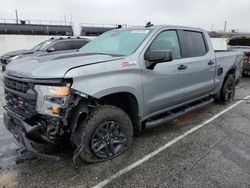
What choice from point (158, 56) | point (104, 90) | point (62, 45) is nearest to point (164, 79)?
point (158, 56)

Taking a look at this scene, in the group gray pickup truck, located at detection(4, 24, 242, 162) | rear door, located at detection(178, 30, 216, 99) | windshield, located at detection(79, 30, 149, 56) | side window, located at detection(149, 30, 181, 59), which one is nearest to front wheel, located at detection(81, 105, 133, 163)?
gray pickup truck, located at detection(4, 24, 242, 162)

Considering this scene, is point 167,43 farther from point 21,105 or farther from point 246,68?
point 246,68

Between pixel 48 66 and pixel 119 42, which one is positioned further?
pixel 119 42

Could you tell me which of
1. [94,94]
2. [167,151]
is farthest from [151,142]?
[94,94]

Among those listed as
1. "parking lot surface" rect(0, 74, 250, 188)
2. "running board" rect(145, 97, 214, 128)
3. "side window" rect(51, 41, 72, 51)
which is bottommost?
"parking lot surface" rect(0, 74, 250, 188)

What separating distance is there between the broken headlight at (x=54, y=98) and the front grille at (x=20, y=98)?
0.14 meters

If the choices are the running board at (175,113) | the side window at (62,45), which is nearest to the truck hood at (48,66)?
the running board at (175,113)

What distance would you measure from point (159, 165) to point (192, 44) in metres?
2.56

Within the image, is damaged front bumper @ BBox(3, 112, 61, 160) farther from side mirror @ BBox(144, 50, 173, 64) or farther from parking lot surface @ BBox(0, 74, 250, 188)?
side mirror @ BBox(144, 50, 173, 64)

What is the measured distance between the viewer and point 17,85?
9.98 feet

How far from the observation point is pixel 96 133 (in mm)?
3141

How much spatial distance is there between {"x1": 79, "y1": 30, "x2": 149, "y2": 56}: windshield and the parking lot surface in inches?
60.8

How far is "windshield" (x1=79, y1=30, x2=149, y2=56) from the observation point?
374cm

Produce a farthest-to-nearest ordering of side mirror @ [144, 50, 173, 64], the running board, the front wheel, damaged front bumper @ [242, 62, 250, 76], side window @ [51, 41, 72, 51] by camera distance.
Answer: side window @ [51, 41, 72, 51]
damaged front bumper @ [242, 62, 250, 76]
the running board
side mirror @ [144, 50, 173, 64]
the front wheel
